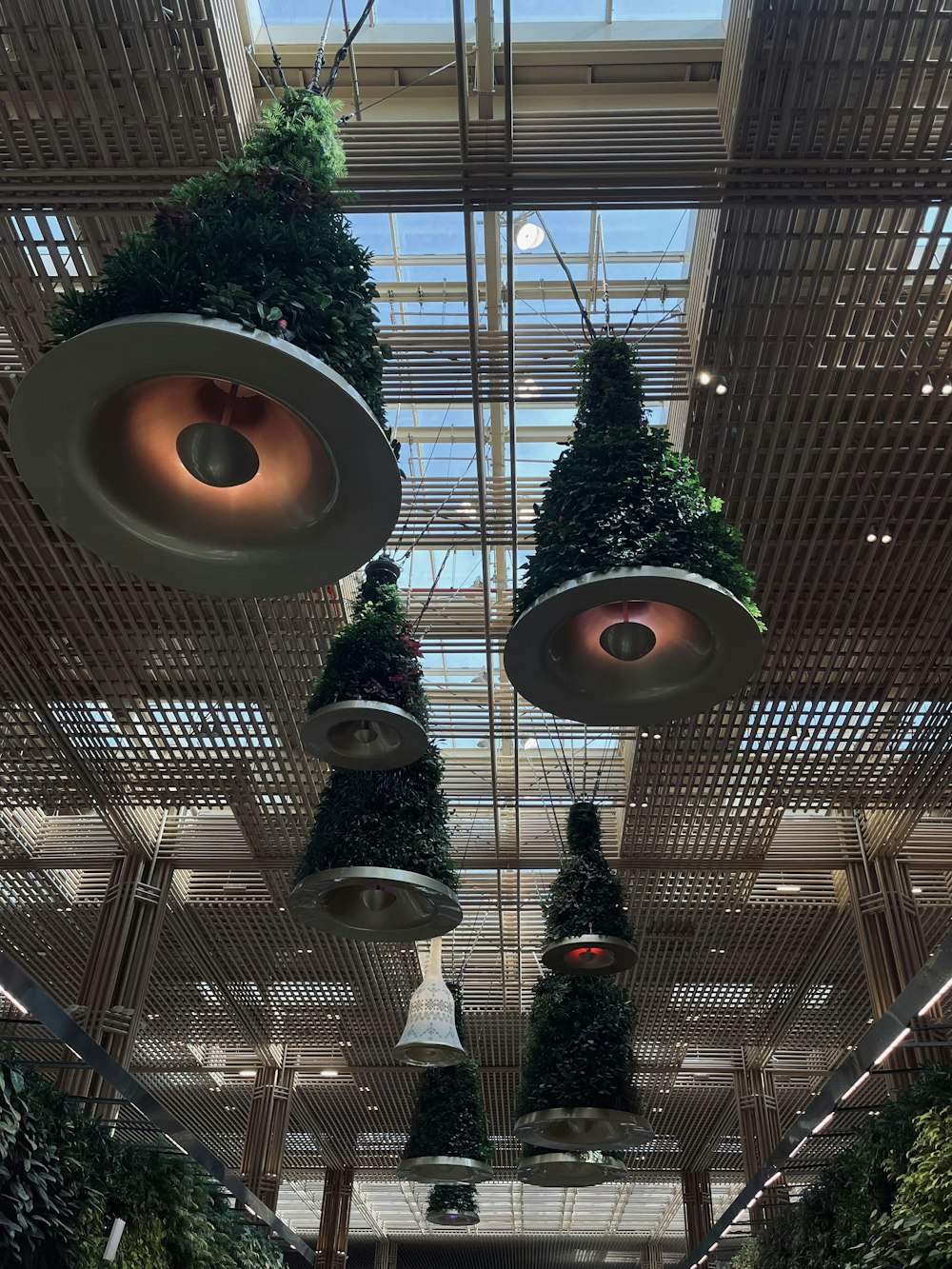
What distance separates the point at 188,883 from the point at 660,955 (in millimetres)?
6923

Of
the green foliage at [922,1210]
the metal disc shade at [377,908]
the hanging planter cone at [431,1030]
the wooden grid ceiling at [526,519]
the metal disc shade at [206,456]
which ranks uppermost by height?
the wooden grid ceiling at [526,519]

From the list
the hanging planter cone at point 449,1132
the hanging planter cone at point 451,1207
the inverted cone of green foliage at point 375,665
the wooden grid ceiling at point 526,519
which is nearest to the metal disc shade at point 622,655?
the inverted cone of green foliage at point 375,665

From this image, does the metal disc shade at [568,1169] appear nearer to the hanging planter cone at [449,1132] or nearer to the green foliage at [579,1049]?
the green foliage at [579,1049]

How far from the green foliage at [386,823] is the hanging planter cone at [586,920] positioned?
1.90m

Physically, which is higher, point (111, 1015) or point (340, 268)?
point (111, 1015)

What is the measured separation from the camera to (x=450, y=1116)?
1159 centimetres

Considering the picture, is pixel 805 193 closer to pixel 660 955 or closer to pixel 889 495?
pixel 889 495

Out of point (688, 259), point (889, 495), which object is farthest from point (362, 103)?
point (889, 495)

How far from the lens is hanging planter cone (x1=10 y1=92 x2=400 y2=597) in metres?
2.53

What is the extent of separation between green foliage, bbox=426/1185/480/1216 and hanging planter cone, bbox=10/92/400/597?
44.6 ft

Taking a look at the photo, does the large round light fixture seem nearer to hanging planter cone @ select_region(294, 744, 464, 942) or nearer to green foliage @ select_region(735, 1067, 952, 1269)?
hanging planter cone @ select_region(294, 744, 464, 942)

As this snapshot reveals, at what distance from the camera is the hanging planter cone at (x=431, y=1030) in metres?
8.63

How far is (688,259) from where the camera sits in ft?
24.9

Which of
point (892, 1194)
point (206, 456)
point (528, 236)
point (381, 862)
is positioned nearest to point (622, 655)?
point (206, 456)
